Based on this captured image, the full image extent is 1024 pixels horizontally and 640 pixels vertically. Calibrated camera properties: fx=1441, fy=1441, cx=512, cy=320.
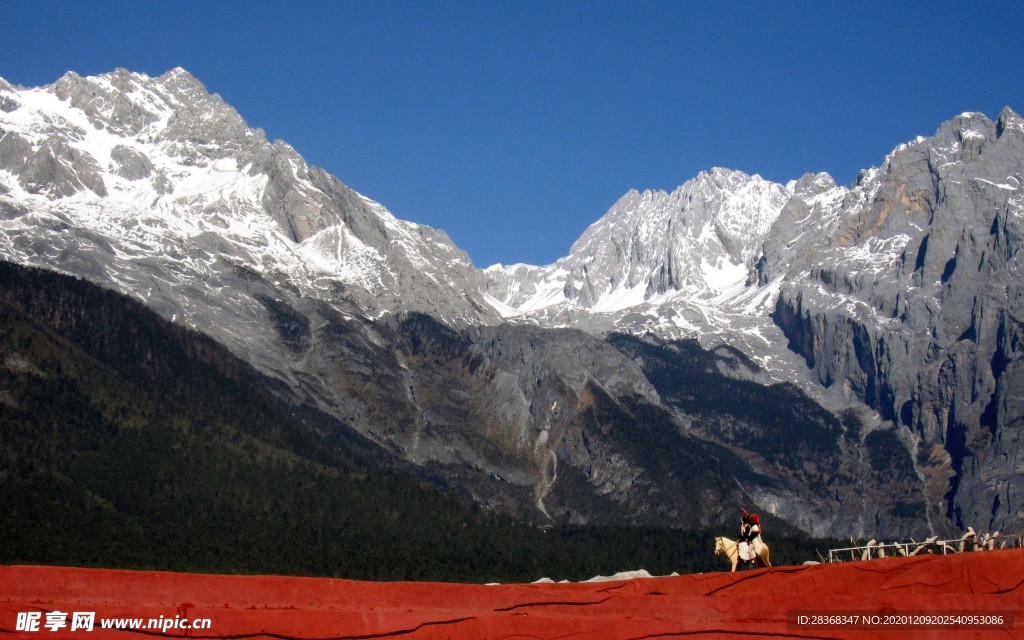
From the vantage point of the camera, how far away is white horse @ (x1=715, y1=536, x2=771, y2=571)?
53.2 meters

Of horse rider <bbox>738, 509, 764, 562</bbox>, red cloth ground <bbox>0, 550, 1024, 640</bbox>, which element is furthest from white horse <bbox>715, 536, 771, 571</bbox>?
red cloth ground <bbox>0, 550, 1024, 640</bbox>

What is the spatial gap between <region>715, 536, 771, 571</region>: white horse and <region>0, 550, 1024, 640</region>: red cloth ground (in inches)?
141

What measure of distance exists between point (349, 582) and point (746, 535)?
49.6 feet

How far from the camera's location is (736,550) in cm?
5416

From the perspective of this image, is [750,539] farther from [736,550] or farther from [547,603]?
[547,603]

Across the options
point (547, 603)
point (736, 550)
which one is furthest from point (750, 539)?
point (547, 603)

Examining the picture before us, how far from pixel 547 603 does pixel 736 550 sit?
27.7ft

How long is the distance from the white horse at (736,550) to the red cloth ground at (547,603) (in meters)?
3.57

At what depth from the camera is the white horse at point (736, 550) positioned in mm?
53250

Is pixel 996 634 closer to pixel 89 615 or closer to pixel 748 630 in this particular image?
pixel 748 630

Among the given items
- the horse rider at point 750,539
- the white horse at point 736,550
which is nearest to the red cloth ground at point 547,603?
the horse rider at point 750,539

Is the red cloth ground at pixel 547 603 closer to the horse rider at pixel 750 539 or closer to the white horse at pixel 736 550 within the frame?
the horse rider at pixel 750 539

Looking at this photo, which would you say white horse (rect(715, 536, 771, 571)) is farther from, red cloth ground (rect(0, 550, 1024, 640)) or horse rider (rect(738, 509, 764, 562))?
red cloth ground (rect(0, 550, 1024, 640))

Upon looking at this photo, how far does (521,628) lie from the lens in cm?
4753
